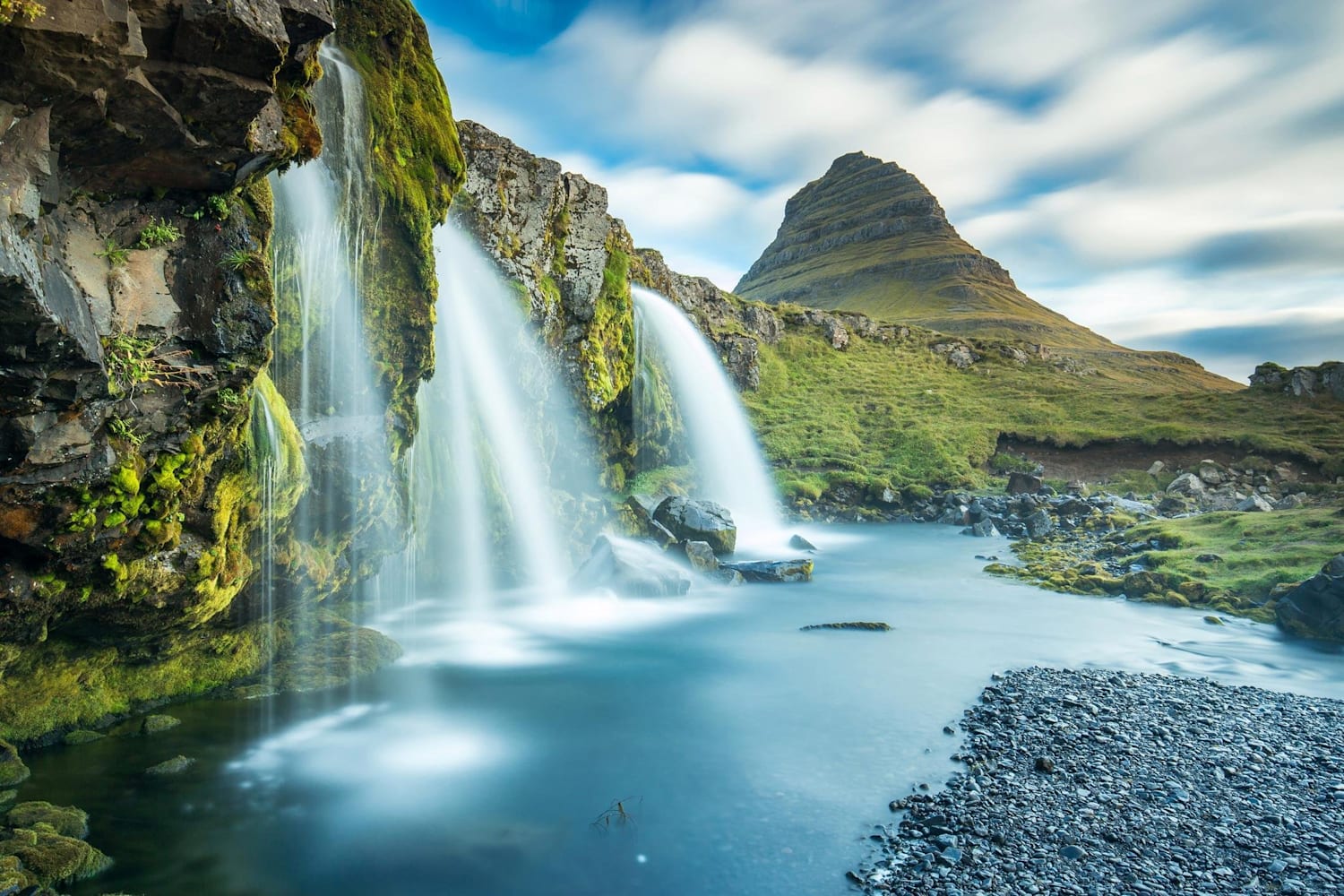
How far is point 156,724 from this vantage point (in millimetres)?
11578

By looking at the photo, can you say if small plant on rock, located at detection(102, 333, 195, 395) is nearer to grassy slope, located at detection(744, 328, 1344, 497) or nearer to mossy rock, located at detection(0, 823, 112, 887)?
mossy rock, located at detection(0, 823, 112, 887)

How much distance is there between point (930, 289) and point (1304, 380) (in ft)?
336

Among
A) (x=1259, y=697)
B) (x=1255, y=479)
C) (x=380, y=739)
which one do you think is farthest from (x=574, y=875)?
(x=1255, y=479)

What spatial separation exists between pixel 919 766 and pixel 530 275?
2307cm

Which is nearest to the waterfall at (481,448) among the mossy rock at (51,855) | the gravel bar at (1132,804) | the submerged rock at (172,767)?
the submerged rock at (172,767)

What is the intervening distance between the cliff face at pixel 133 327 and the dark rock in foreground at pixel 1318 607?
25.5 metres

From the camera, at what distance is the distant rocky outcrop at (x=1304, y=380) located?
5947cm

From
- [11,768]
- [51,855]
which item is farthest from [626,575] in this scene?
[51,855]

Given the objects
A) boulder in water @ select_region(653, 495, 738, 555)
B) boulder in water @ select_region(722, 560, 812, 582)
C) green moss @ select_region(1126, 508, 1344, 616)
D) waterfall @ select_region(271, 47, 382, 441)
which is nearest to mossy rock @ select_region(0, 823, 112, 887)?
waterfall @ select_region(271, 47, 382, 441)

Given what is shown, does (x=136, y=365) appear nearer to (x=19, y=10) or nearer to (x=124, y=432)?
(x=124, y=432)

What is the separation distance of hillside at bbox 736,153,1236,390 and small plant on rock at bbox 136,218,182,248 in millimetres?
116544

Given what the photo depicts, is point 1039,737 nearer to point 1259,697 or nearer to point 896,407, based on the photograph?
point 1259,697

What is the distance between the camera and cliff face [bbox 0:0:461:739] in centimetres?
680

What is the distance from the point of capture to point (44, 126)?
698cm
